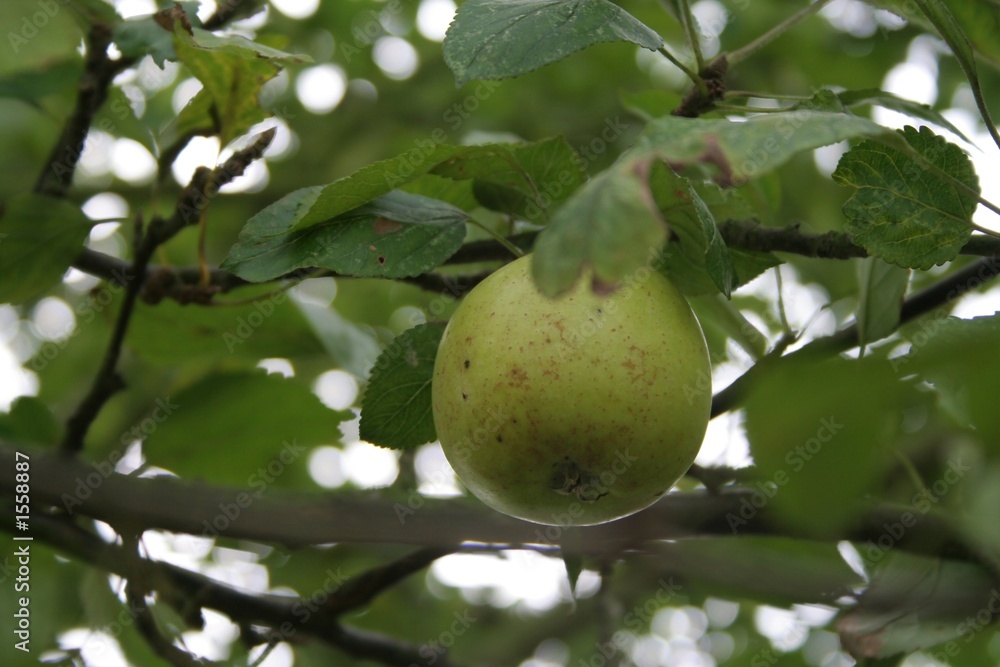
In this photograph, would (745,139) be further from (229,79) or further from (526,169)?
(229,79)

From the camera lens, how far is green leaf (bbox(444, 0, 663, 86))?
A: 103cm

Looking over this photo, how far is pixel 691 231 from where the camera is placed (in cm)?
116

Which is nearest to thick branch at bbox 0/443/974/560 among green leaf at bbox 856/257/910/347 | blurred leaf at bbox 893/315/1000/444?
green leaf at bbox 856/257/910/347

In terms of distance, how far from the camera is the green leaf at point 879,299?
4.50 ft

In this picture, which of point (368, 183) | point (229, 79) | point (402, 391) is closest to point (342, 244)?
point (368, 183)

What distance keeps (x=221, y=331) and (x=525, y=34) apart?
1088 millimetres

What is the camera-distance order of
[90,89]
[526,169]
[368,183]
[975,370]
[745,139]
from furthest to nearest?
[90,89] → [526,169] → [368,183] → [745,139] → [975,370]

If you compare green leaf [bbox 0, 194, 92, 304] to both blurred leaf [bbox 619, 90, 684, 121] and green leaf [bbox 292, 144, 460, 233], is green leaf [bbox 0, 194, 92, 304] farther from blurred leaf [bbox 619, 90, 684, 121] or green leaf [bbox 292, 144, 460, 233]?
blurred leaf [bbox 619, 90, 684, 121]

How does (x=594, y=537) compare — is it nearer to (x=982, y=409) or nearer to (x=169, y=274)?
(x=982, y=409)

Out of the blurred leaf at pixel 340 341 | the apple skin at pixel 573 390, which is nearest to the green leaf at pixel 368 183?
→ the apple skin at pixel 573 390

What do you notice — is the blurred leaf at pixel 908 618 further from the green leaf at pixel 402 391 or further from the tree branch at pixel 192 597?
the tree branch at pixel 192 597

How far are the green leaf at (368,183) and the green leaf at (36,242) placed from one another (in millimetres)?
758

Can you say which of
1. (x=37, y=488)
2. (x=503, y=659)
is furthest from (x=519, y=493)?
(x=503, y=659)

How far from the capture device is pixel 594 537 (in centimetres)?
117
